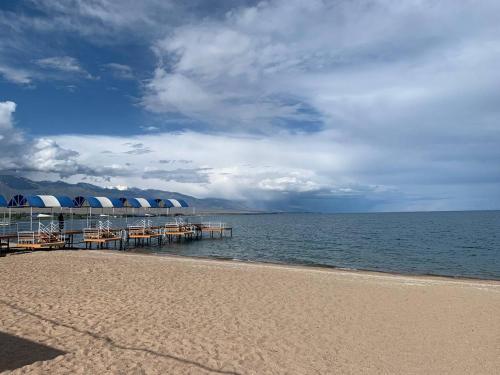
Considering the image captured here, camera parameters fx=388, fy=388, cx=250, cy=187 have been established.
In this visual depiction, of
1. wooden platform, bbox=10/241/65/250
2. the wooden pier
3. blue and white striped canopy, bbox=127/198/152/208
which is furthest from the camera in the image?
blue and white striped canopy, bbox=127/198/152/208

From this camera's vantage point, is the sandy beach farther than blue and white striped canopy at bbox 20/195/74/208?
No

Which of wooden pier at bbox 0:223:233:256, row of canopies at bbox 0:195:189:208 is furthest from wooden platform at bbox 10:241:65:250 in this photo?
row of canopies at bbox 0:195:189:208

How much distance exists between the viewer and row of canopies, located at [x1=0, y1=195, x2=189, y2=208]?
2869cm

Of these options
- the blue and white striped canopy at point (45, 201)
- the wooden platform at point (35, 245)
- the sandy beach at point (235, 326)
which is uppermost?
the blue and white striped canopy at point (45, 201)

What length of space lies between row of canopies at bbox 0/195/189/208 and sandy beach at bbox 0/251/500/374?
47.5ft

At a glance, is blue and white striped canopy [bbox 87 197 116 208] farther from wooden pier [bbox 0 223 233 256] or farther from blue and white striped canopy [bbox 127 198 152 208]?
blue and white striped canopy [bbox 127 198 152 208]

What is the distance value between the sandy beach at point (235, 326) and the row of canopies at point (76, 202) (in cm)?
1448

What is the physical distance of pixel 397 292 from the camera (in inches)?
587

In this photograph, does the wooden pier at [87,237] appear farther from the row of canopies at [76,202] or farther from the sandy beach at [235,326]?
the sandy beach at [235,326]

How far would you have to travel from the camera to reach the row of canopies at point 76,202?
28.7 m

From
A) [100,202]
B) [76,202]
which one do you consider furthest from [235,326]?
[100,202]

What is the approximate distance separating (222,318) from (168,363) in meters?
3.25

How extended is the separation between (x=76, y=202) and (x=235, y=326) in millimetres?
28772

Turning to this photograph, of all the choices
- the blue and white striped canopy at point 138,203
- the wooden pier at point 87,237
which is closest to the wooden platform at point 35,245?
the wooden pier at point 87,237
